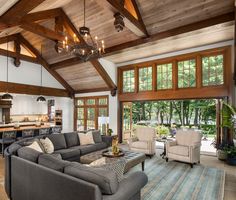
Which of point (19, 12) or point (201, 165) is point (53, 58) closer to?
point (19, 12)

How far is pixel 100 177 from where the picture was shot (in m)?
1.85

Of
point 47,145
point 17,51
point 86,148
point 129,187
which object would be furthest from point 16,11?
point 17,51

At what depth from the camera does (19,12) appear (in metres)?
3.35

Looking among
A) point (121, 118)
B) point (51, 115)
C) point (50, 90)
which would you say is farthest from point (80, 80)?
point (51, 115)

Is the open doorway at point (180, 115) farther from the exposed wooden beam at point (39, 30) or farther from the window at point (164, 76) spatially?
the exposed wooden beam at point (39, 30)

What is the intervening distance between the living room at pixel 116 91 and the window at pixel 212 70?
32 millimetres

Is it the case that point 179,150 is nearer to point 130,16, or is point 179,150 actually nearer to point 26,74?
point 130,16

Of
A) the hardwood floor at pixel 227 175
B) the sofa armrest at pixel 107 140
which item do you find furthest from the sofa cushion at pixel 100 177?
the sofa armrest at pixel 107 140

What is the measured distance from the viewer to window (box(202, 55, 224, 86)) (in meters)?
5.89

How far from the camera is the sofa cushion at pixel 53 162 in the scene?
221cm

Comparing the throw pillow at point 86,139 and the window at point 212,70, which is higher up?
the window at point 212,70

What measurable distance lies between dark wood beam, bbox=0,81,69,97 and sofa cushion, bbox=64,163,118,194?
274 inches

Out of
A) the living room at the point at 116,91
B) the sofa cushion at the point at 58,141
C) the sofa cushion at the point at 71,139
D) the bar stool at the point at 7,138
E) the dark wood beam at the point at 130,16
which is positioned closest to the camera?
the living room at the point at 116,91

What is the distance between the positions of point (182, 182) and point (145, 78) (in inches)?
186
